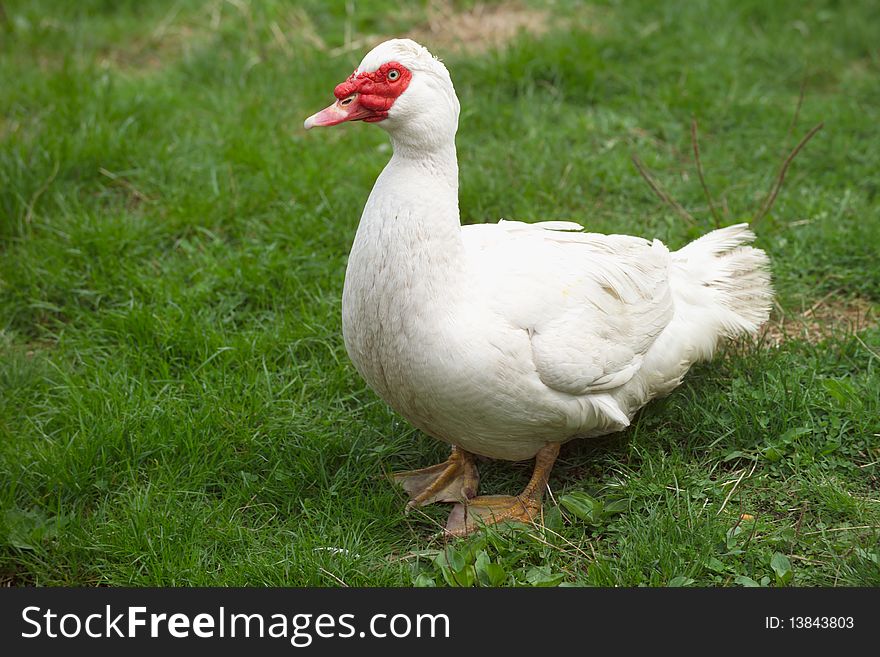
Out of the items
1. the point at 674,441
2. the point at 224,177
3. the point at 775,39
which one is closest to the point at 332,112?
the point at 674,441

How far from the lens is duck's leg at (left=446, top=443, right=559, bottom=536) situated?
3.48 metres

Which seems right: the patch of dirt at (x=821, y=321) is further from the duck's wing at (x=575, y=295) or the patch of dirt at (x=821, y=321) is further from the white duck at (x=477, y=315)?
the duck's wing at (x=575, y=295)

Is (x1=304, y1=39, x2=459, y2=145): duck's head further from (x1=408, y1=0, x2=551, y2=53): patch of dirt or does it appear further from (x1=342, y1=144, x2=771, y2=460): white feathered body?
(x1=408, y1=0, x2=551, y2=53): patch of dirt

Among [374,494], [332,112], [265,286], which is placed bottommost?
[374,494]

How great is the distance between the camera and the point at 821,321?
4.28m

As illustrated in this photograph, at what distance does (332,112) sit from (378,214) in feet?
1.10

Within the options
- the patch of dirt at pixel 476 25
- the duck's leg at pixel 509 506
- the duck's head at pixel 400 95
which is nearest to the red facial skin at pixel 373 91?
the duck's head at pixel 400 95

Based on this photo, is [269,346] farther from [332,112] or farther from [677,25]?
[677,25]

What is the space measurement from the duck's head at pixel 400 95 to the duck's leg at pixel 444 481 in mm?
1252

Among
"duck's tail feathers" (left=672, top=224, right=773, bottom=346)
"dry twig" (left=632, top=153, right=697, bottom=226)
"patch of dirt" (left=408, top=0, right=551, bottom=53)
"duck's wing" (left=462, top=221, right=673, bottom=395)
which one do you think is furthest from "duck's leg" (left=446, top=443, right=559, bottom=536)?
"patch of dirt" (left=408, top=0, right=551, bottom=53)

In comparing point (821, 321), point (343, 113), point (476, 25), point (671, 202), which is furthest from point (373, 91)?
point (476, 25)

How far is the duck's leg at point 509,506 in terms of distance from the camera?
348 cm

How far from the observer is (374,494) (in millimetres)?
3621

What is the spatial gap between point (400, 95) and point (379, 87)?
0.07 metres
